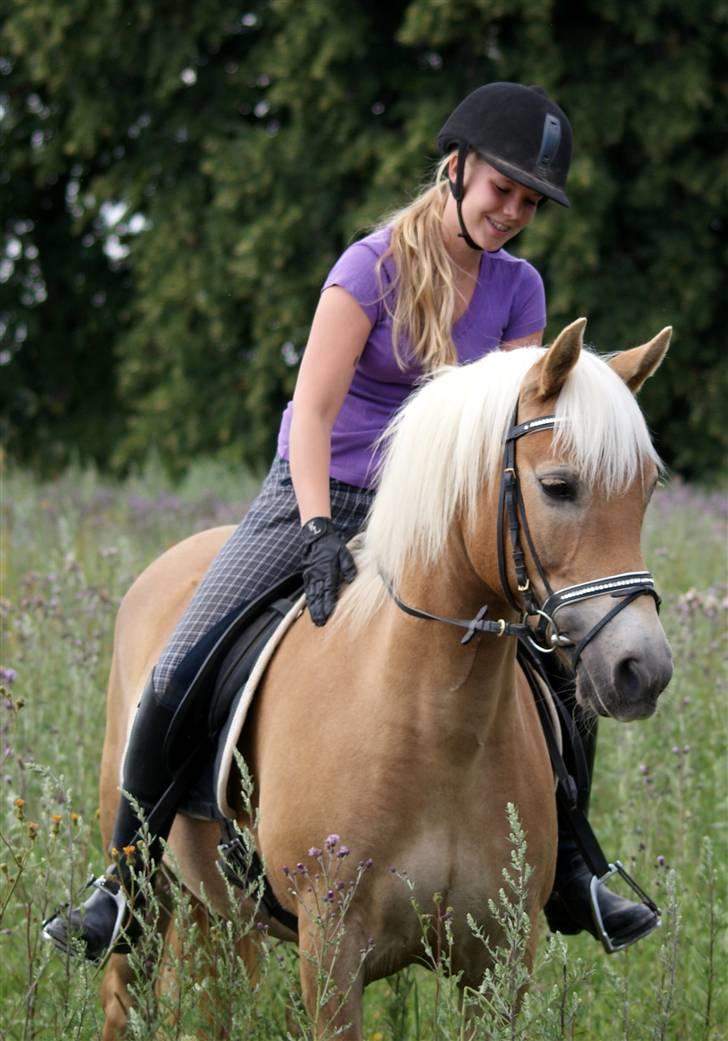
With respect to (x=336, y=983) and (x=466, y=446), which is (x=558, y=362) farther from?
(x=336, y=983)

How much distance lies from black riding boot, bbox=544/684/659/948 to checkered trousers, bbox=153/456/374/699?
0.77 m

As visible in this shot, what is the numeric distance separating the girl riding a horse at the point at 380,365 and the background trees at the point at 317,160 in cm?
943

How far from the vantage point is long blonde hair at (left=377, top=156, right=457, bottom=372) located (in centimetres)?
376

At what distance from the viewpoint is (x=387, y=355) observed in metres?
3.85

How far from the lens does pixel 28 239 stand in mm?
18906

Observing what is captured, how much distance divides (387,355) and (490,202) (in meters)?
0.47

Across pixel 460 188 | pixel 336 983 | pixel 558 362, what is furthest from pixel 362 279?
pixel 336 983

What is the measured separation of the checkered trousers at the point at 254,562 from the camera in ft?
12.9

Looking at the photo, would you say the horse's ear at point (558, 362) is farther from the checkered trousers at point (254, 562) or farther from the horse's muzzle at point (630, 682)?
the checkered trousers at point (254, 562)

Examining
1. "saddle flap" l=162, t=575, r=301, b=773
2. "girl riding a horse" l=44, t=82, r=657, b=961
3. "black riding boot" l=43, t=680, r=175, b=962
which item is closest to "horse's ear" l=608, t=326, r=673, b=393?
"girl riding a horse" l=44, t=82, r=657, b=961

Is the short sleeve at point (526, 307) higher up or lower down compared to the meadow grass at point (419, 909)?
higher up

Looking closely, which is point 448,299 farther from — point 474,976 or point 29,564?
point 29,564

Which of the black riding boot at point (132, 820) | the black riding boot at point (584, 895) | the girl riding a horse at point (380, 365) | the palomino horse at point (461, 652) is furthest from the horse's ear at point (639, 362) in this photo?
the black riding boot at point (132, 820)

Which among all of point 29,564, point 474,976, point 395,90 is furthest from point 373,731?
point 395,90
